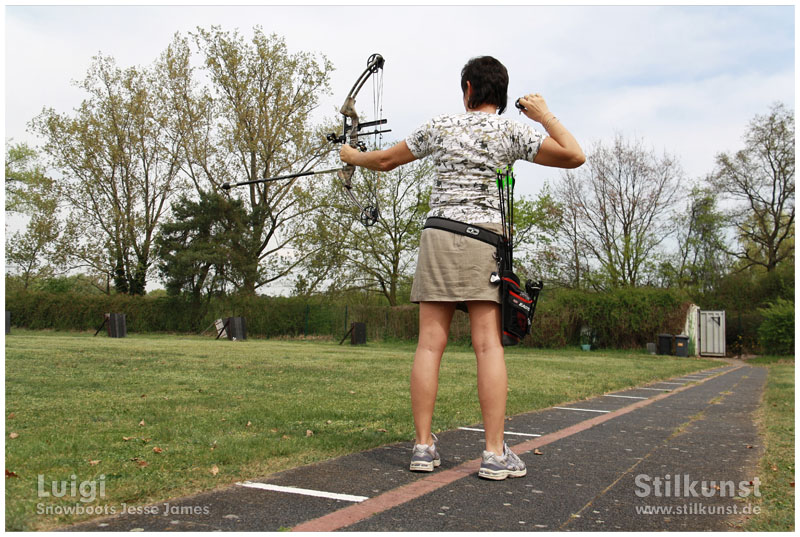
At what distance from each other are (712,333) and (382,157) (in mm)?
28164

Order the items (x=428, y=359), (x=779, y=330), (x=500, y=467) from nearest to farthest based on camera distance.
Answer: (x=500, y=467), (x=428, y=359), (x=779, y=330)

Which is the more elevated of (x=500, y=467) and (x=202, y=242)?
(x=202, y=242)

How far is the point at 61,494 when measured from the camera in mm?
2529

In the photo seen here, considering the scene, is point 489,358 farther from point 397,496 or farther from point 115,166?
point 115,166

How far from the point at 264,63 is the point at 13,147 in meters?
20.6

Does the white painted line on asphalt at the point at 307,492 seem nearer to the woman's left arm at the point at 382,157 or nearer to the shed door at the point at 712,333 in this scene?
the woman's left arm at the point at 382,157

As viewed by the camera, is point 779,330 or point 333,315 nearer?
point 779,330

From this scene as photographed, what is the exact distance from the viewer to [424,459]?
3172 millimetres

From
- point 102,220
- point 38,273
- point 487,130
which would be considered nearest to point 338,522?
point 487,130

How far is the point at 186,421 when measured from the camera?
4461 mm

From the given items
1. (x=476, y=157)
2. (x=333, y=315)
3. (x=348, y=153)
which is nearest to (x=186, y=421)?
(x=348, y=153)

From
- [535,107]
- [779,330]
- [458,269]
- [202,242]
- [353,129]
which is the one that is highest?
[202,242]

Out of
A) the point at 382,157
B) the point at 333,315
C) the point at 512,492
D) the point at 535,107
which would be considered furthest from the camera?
the point at 333,315

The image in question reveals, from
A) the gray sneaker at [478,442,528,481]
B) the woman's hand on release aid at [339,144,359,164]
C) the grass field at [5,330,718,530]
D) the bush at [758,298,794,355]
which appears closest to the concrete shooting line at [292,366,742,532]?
the gray sneaker at [478,442,528,481]
